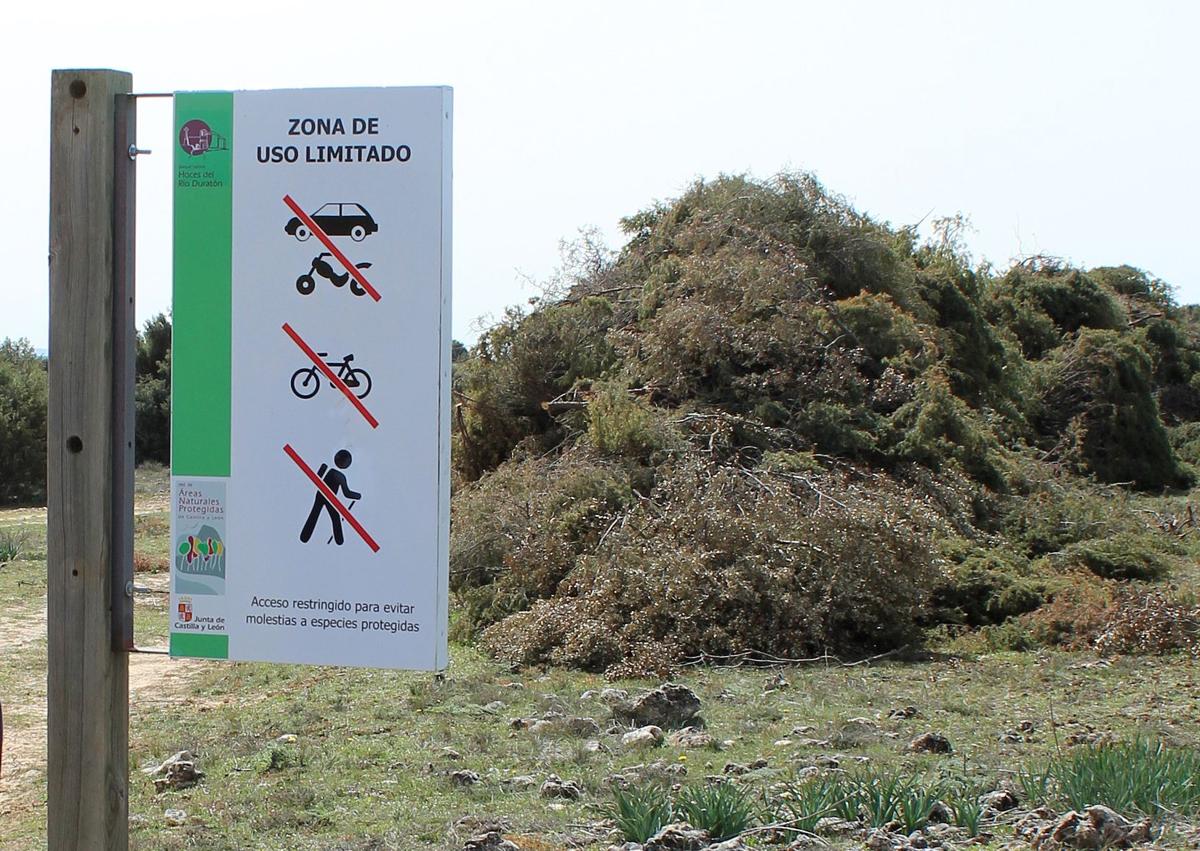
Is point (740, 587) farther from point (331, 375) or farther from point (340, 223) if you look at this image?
point (340, 223)

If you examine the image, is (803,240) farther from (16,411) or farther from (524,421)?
(16,411)

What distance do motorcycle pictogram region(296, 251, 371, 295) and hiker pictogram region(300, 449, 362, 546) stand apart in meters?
0.41

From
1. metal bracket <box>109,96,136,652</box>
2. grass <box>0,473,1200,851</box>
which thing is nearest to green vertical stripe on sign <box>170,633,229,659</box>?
metal bracket <box>109,96,136,652</box>

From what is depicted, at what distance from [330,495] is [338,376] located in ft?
0.99

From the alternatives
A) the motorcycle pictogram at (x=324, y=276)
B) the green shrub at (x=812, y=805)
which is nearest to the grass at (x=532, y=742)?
the green shrub at (x=812, y=805)

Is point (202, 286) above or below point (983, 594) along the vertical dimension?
above

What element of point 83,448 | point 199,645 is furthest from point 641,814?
point 83,448

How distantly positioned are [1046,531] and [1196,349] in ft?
78.4

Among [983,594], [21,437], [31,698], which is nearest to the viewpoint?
[31,698]

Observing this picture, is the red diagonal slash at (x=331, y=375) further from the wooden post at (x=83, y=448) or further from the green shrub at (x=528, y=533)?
the green shrub at (x=528, y=533)

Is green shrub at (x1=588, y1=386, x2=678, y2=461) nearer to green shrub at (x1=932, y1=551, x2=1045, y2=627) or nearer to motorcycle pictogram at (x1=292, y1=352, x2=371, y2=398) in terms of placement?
green shrub at (x1=932, y1=551, x2=1045, y2=627)

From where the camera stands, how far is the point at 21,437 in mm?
31625

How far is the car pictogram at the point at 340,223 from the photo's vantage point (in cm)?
307

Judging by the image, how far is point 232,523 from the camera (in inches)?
124
